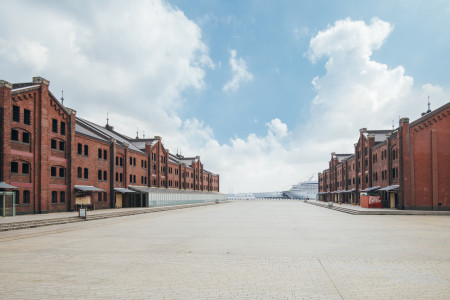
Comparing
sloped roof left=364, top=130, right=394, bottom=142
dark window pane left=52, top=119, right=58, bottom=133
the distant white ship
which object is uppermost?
sloped roof left=364, top=130, right=394, bottom=142

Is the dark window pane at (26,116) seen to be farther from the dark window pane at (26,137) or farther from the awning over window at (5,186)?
the awning over window at (5,186)

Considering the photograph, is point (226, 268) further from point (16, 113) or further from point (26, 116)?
point (26, 116)

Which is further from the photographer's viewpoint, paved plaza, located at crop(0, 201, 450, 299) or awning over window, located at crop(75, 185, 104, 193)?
awning over window, located at crop(75, 185, 104, 193)

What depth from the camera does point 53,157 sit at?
3684 cm

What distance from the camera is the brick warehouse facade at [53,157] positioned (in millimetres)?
31719

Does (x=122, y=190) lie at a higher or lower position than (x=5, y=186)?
lower

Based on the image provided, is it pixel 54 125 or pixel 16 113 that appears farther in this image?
pixel 54 125

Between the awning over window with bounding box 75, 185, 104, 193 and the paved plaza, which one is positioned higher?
the awning over window with bounding box 75, 185, 104, 193

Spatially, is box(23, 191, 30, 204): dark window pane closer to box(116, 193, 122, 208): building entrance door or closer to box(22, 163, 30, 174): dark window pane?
box(22, 163, 30, 174): dark window pane

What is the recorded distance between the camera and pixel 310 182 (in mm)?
163125

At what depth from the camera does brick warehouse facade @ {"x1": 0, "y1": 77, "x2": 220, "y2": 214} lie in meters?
31.7

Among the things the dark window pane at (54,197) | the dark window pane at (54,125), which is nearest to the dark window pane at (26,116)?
the dark window pane at (54,125)

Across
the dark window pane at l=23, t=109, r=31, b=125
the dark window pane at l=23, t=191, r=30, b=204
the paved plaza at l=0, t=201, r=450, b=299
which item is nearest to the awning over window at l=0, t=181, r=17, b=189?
the dark window pane at l=23, t=191, r=30, b=204

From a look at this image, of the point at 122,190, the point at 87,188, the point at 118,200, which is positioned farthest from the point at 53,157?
the point at 118,200
